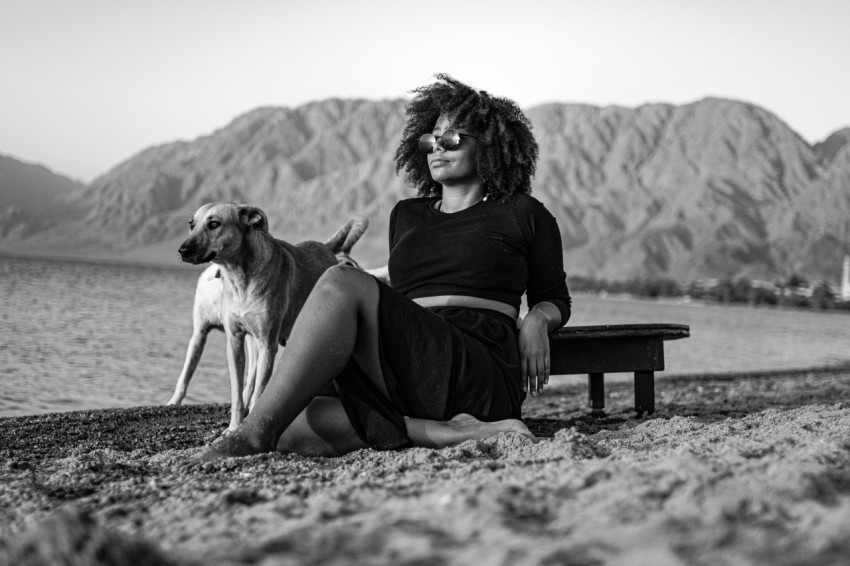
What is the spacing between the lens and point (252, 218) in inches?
240

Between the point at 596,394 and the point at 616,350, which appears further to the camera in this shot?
the point at 596,394

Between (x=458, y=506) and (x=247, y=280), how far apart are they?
162 inches

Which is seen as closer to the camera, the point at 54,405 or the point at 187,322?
the point at 54,405

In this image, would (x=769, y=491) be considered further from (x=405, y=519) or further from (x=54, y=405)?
(x=54, y=405)

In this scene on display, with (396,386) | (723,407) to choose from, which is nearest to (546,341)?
(396,386)

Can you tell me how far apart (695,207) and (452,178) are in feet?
565

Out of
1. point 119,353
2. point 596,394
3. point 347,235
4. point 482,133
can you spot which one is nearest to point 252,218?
point 347,235

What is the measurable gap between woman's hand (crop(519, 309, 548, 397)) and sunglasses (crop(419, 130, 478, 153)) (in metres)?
1.03

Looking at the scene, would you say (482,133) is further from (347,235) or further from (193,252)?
(347,235)

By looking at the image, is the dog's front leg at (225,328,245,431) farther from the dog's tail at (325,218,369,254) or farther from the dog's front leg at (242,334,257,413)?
the dog's tail at (325,218,369,254)

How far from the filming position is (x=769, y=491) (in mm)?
2176

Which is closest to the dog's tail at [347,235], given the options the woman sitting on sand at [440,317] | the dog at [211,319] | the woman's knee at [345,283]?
the dog at [211,319]

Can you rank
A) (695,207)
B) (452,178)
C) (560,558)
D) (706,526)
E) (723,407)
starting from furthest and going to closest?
(695,207), (723,407), (452,178), (706,526), (560,558)

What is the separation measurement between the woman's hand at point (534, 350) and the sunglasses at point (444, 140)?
3.38 ft
